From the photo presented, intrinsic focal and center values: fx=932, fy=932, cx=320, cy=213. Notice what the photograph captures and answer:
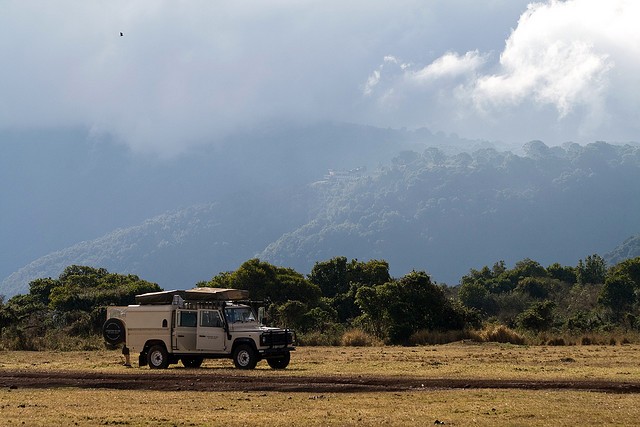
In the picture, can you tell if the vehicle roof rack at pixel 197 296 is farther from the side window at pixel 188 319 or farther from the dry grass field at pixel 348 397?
the dry grass field at pixel 348 397

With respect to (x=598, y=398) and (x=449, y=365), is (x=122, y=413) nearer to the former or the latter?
(x=598, y=398)

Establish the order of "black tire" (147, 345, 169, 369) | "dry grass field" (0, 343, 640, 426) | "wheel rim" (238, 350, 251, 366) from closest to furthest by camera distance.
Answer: "dry grass field" (0, 343, 640, 426) < "wheel rim" (238, 350, 251, 366) < "black tire" (147, 345, 169, 369)

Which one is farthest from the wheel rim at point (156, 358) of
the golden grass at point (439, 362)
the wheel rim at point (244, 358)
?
the wheel rim at point (244, 358)

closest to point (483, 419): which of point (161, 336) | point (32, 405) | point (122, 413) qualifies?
point (122, 413)

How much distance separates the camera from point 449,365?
3284 cm

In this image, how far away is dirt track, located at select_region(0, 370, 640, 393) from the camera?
2456 centimetres

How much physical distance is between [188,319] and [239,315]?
1.84 metres

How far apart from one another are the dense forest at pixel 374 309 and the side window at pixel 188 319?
52.8 feet

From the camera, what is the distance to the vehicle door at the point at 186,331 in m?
33.4

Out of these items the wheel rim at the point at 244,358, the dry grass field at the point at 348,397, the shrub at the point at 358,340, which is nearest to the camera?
the dry grass field at the point at 348,397

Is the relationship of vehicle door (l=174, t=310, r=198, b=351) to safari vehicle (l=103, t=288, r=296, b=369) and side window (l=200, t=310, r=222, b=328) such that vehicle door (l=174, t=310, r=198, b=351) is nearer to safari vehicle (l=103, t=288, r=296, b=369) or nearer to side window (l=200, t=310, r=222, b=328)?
safari vehicle (l=103, t=288, r=296, b=369)

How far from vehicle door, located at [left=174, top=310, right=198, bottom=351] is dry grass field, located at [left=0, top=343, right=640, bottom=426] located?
3.24 ft

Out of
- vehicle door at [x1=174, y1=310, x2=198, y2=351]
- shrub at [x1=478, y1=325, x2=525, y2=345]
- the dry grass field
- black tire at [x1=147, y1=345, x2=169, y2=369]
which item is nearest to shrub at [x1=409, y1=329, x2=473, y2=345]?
shrub at [x1=478, y1=325, x2=525, y2=345]

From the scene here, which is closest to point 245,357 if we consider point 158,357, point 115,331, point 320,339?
point 158,357
